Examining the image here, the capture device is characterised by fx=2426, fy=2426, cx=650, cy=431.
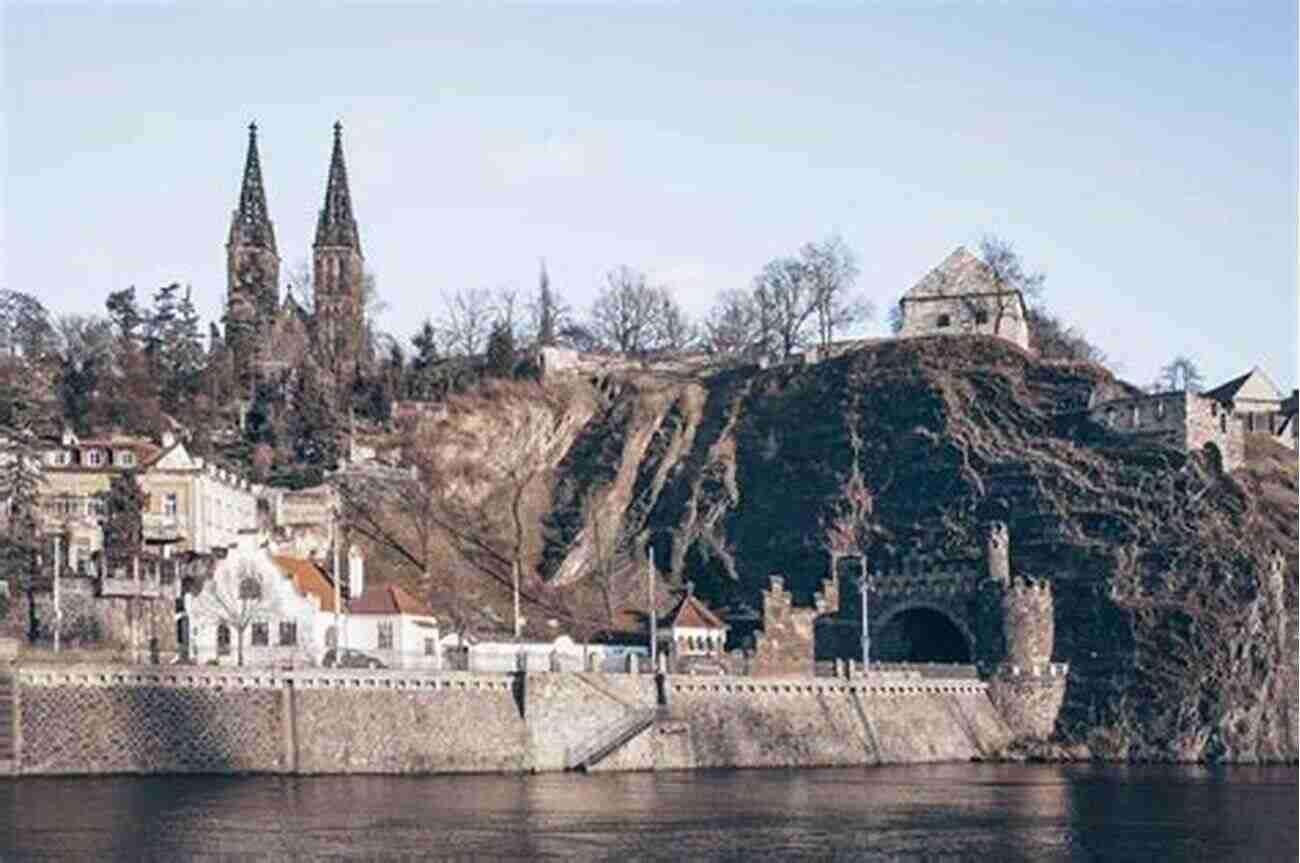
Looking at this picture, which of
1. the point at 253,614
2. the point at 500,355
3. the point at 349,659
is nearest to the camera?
the point at 349,659

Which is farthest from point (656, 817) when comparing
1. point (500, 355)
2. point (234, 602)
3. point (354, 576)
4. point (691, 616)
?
point (500, 355)

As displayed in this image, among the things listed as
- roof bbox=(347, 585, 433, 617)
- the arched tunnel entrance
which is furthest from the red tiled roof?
roof bbox=(347, 585, 433, 617)

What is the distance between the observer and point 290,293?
6137 inches

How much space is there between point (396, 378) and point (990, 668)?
139ft

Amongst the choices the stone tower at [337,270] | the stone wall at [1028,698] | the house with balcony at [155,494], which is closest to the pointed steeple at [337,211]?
the stone tower at [337,270]

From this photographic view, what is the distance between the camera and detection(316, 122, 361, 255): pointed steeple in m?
152

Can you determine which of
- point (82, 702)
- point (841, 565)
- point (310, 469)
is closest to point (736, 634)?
point (841, 565)

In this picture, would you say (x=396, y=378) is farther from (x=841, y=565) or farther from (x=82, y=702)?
(x=82, y=702)

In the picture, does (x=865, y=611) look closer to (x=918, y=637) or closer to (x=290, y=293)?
(x=918, y=637)

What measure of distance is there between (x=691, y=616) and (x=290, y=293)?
162ft

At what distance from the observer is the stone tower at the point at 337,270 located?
14788 cm

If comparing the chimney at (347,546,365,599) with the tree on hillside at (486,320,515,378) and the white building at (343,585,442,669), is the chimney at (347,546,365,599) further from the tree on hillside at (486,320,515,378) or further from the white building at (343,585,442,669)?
the tree on hillside at (486,320,515,378)

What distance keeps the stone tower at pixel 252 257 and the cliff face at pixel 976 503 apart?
20663 millimetres

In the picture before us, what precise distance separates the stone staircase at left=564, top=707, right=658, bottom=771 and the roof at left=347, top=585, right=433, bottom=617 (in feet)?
45.6
